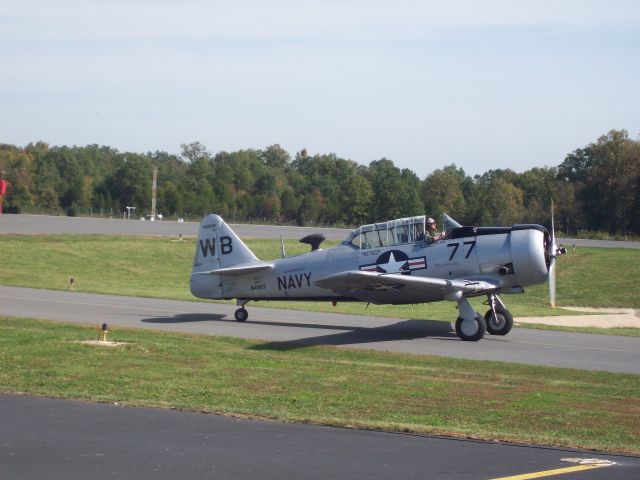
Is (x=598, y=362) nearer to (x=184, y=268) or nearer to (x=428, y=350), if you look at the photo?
(x=428, y=350)

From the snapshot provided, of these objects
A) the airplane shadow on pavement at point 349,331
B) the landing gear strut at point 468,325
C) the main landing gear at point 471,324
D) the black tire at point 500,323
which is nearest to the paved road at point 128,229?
the airplane shadow on pavement at point 349,331

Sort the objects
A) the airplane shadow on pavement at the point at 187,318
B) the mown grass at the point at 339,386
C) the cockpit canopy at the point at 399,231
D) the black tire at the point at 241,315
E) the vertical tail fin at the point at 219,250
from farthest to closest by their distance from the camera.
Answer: the vertical tail fin at the point at 219,250 → the black tire at the point at 241,315 → the airplane shadow on pavement at the point at 187,318 → the cockpit canopy at the point at 399,231 → the mown grass at the point at 339,386

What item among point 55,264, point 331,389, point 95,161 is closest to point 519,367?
point 331,389

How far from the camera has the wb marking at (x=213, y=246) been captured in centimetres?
2377

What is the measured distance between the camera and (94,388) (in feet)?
42.9

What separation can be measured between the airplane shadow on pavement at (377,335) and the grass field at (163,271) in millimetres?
4053

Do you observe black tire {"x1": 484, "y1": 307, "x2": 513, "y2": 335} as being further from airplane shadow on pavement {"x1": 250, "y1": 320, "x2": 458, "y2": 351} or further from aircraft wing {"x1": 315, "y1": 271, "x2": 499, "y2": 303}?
aircraft wing {"x1": 315, "y1": 271, "x2": 499, "y2": 303}

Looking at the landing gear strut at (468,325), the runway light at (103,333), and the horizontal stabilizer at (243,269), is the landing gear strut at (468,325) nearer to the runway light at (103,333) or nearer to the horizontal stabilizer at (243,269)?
the horizontal stabilizer at (243,269)

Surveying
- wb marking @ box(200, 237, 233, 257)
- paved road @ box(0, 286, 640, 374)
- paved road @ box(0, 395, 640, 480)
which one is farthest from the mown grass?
wb marking @ box(200, 237, 233, 257)

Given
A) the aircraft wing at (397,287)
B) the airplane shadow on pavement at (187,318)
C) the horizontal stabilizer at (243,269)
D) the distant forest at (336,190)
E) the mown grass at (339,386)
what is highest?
the distant forest at (336,190)

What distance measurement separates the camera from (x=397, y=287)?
20.0 metres

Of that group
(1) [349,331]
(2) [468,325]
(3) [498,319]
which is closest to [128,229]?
(1) [349,331]

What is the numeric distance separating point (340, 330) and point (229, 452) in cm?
1272

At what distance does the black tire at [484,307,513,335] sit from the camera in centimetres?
2111
